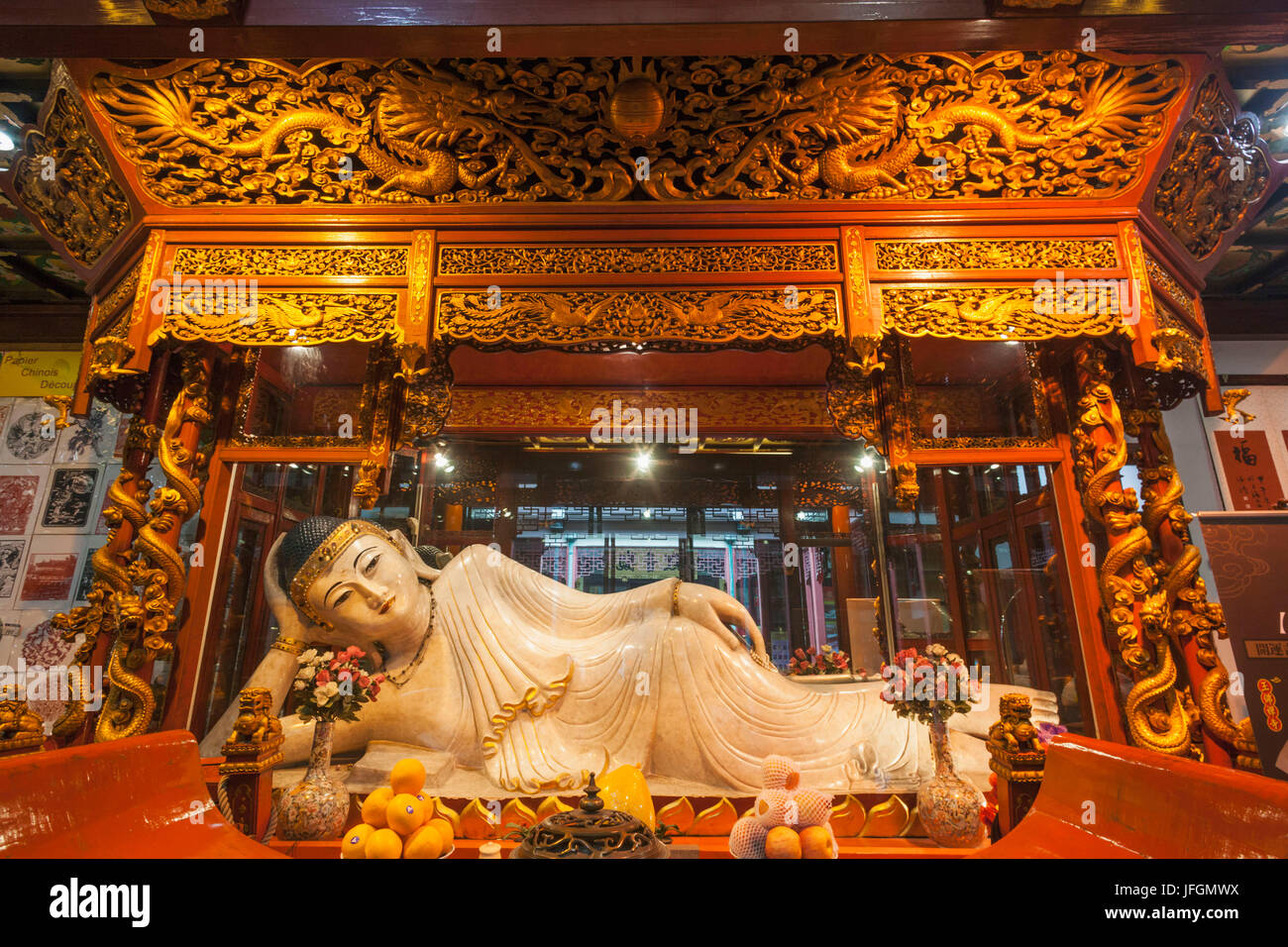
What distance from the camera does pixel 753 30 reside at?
210 centimetres

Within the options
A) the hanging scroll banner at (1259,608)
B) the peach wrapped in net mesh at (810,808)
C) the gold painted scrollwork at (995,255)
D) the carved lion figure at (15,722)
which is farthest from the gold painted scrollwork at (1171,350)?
the carved lion figure at (15,722)

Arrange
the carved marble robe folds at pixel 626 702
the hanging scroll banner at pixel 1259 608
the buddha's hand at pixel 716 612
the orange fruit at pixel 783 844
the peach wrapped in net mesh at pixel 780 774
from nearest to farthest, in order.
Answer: the orange fruit at pixel 783 844 → the peach wrapped in net mesh at pixel 780 774 → the carved marble robe folds at pixel 626 702 → the hanging scroll banner at pixel 1259 608 → the buddha's hand at pixel 716 612

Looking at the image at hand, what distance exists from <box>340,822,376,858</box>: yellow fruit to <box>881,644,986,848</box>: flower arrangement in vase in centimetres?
186

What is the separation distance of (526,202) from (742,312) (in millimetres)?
1106

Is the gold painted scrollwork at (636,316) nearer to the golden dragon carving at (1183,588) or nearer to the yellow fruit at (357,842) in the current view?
the golden dragon carving at (1183,588)

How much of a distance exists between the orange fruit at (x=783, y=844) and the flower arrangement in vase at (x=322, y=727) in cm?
166

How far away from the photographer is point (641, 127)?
2516 millimetres

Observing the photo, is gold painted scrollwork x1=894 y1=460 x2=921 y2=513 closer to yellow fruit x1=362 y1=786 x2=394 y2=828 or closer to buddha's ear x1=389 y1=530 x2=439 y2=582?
buddha's ear x1=389 y1=530 x2=439 y2=582

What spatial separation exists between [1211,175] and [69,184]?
17.2 ft

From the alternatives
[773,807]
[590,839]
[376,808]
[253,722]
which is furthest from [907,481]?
[253,722]

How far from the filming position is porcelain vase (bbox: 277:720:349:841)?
2.21m

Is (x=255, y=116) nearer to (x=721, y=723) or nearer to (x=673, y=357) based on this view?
(x=673, y=357)

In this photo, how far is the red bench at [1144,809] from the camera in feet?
2.93

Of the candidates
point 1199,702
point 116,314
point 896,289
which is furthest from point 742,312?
point 116,314
